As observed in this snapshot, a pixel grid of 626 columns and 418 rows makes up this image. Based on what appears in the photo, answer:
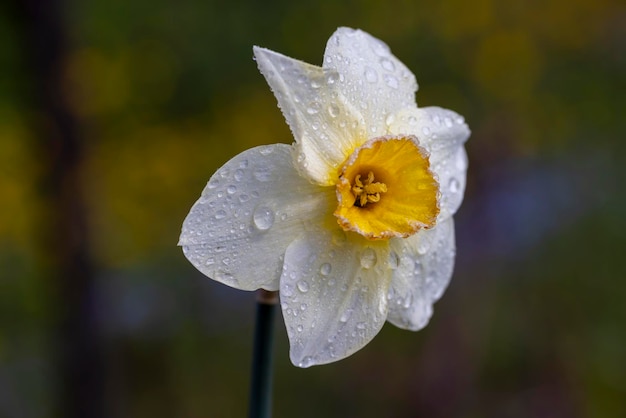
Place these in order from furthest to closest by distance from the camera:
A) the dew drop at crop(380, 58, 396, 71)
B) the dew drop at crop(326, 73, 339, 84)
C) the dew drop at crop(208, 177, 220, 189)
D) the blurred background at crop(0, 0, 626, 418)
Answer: the blurred background at crop(0, 0, 626, 418), the dew drop at crop(380, 58, 396, 71), the dew drop at crop(326, 73, 339, 84), the dew drop at crop(208, 177, 220, 189)

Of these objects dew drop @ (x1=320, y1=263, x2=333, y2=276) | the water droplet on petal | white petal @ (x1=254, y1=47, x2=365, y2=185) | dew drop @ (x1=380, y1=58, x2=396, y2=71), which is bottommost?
the water droplet on petal

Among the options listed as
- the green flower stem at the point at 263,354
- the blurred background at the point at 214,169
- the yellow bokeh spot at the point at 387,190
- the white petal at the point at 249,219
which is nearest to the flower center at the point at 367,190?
the yellow bokeh spot at the point at 387,190

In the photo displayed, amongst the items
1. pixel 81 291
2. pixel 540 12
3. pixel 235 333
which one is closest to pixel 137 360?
pixel 235 333

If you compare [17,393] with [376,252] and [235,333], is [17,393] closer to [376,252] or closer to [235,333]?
[235,333]

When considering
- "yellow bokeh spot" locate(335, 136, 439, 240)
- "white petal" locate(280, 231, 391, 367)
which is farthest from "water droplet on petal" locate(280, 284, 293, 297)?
"yellow bokeh spot" locate(335, 136, 439, 240)

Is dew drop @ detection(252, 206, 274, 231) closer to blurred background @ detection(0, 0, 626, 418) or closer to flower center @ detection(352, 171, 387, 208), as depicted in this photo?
flower center @ detection(352, 171, 387, 208)

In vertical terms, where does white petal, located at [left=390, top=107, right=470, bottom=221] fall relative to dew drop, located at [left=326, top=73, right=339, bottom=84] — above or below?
below

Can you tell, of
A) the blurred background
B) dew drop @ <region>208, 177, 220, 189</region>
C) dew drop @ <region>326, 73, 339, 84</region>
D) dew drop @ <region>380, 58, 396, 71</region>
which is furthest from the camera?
the blurred background
